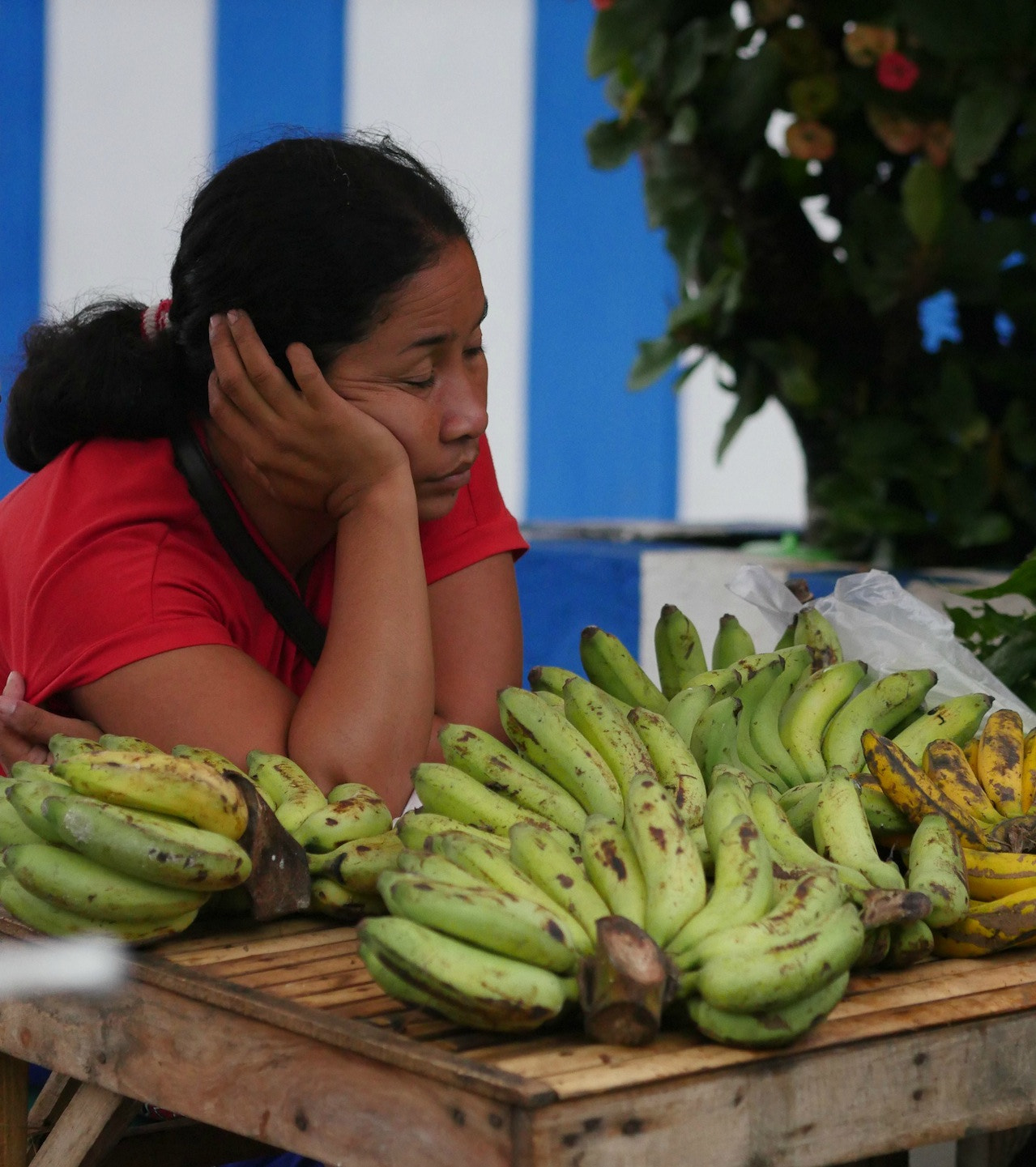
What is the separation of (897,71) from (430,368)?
6.40 feet

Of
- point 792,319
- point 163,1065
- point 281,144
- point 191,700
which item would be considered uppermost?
point 281,144

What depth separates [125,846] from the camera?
109cm

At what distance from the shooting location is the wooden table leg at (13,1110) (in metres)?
1.33

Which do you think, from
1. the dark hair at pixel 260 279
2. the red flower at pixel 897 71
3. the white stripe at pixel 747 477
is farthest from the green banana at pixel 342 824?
the white stripe at pixel 747 477

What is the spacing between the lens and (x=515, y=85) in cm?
447

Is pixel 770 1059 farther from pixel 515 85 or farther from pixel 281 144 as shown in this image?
pixel 515 85

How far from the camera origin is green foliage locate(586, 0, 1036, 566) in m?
3.36

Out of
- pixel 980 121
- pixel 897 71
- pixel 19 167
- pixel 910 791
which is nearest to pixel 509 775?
pixel 910 791

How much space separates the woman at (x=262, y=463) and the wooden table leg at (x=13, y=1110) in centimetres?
40

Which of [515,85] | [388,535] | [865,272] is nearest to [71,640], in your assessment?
[388,535]

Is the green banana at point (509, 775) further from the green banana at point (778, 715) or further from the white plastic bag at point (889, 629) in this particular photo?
the white plastic bag at point (889, 629)

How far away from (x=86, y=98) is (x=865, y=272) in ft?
7.26

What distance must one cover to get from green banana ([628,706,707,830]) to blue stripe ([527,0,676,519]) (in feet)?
10.4

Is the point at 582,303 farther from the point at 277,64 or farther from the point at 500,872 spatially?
the point at 500,872
